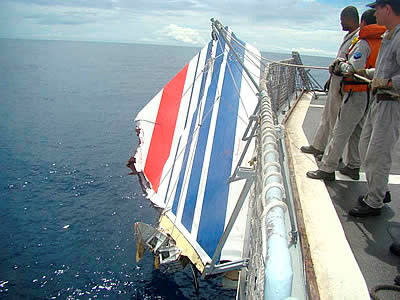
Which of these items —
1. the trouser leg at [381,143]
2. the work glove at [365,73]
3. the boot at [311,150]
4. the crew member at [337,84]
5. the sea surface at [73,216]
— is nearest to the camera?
the trouser leg at [381,143]

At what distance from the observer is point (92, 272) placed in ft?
32.1

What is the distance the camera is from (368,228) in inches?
144

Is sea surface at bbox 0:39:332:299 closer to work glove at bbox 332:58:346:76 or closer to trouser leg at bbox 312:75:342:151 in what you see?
trouser leg at bbox 312:75:342:151

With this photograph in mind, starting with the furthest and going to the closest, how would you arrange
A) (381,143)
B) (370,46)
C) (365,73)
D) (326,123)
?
1. (326,123)
2. (370,46)
3. (365,73)
4. (381,143)

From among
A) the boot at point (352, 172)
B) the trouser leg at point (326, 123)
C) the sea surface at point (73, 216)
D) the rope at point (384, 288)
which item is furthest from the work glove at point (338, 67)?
the sea surface at point (73, 216)

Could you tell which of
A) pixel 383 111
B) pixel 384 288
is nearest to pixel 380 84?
pixel 383 111

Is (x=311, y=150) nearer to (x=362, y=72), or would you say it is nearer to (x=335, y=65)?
(x=335, y=65)

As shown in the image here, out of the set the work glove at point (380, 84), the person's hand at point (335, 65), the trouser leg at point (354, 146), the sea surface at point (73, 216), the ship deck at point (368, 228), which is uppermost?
the person's hand at point (335, 65)

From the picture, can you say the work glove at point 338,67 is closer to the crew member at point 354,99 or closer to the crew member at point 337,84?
the crew member at point 354,99

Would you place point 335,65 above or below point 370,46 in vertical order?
below

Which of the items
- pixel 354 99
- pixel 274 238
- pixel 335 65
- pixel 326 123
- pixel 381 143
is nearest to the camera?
pixel 274 238

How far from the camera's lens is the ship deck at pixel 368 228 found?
304 centimetres

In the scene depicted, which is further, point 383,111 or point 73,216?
point 73,216

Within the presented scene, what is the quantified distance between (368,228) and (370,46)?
7.32 feet
